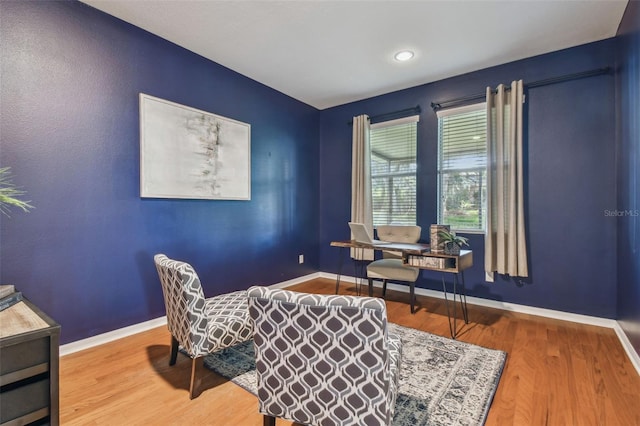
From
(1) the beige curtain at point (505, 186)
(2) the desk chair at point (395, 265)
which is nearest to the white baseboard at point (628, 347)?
(1) the beige curtain at point (505, 186)

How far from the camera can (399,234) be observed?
3.51 metres

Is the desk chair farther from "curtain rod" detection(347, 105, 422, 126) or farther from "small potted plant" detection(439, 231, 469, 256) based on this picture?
"curtain rod" detection(347, 105, 422, 126)

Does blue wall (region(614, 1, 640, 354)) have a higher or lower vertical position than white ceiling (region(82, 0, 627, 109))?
lower

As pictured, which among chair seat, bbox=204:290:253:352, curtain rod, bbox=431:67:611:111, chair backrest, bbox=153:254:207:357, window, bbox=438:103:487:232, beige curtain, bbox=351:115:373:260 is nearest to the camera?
chair backrest, bbox=153:254:207:357

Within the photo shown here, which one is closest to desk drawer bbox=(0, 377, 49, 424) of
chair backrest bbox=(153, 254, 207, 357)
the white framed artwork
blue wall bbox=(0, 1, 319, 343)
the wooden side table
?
the wooden side table

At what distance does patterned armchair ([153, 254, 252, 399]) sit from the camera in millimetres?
1677

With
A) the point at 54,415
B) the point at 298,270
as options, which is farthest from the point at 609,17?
the point at 54,415

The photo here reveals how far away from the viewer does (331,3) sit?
2.25 metres

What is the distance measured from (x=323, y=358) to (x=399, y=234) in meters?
2.59

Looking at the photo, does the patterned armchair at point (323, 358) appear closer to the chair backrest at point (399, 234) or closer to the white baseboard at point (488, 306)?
the white baseboard at point (488, 306)

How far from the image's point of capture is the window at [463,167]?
3354mm

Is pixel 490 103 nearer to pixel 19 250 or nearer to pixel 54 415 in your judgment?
pixel 54 415

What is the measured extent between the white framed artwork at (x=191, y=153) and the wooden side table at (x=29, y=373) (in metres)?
1.64

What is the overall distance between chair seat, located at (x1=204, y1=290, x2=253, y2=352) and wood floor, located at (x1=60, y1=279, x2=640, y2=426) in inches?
7.2
